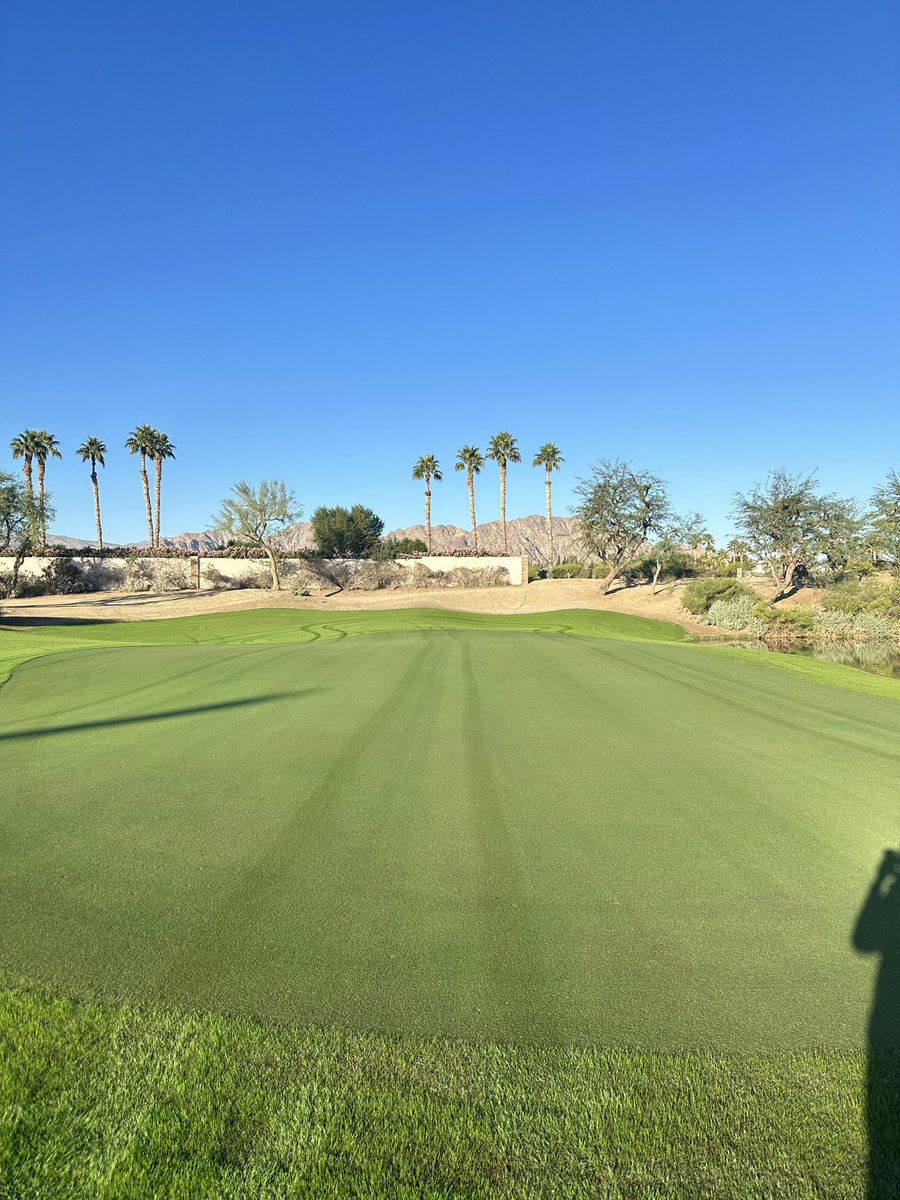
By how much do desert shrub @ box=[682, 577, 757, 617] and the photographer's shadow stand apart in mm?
35284

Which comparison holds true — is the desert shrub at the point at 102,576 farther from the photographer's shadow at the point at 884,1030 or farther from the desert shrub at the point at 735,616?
the photographer's shadow at the point at 884,1030

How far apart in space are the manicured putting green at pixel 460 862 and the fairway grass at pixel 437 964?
0.02 m

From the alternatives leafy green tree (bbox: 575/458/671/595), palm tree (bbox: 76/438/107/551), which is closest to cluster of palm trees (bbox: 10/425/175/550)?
palm tree (bbox: 76/438/107/551)

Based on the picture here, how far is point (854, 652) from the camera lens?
26.0 m

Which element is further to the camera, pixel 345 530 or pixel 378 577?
pixel 345 530

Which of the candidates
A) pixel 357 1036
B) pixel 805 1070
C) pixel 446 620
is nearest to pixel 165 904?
pixel 357 1036

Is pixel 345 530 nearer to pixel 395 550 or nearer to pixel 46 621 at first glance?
pixel 395 550

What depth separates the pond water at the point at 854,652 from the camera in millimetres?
21781

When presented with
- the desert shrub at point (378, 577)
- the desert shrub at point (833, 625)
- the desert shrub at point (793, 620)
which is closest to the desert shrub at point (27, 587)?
the desert shrub at point (378, 577)

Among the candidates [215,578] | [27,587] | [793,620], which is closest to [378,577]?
[215,578]

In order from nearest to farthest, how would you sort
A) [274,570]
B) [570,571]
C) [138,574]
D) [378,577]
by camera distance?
[274,570] < [138,574] < [378,577] < [570,571]

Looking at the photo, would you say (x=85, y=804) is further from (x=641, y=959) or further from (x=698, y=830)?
(x=698, y=830)

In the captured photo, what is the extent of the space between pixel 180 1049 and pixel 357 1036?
677mm

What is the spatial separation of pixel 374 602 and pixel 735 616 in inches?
820
